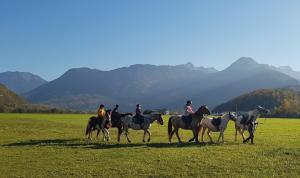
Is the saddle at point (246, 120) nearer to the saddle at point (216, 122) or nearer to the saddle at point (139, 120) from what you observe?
the saddle at point (216, 122)

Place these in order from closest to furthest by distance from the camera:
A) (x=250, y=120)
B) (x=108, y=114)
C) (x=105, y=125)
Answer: (x=250, y=120), (x=105, y=125), (x=108, y=114)

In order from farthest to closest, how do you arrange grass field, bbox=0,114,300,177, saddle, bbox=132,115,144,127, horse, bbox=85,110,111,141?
horse, bbox=85,110,111,141
saddle, bbox=132,115,144,127
grass field, bbox=0,114,300,177

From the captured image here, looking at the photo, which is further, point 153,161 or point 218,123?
point 218,123

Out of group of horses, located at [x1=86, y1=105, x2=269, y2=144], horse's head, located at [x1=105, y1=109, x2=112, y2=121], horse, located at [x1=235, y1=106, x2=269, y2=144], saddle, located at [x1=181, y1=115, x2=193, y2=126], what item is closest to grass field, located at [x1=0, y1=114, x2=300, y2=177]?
horse, located at [x1=235, y1=106, x2=269, y2=144]

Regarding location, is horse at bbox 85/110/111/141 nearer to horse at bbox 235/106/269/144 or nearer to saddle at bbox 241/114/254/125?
horse at bbox 235/106/269/144

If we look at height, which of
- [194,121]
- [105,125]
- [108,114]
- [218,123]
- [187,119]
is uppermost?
[108,114]

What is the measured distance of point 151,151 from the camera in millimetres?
23297

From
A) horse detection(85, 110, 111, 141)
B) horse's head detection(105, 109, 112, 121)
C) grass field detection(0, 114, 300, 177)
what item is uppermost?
horse's head detection(105, 109, 112, 121)

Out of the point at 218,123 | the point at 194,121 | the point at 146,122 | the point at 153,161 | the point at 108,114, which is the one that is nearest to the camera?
the point at 153,161

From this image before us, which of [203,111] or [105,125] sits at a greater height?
[203,111]

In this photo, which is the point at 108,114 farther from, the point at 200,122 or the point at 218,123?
the point at 218,123

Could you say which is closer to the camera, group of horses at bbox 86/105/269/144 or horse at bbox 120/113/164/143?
group of horses at bbox 86/105/269/144

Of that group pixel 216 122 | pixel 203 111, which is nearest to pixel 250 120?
pixel 216 122

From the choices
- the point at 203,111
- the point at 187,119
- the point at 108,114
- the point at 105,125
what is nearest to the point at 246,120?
the point at 203,111
